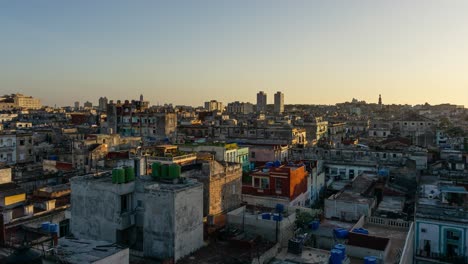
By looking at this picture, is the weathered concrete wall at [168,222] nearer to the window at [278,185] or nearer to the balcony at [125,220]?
the balcony at [125,220]

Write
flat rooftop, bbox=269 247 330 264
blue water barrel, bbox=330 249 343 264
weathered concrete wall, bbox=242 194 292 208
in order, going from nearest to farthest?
1. blue water barrel, bbox=330 249 343 264
2. flat rooftop, bbox=269 247 330 264
3. weathered concrete wall, bbox=242 194 292 208

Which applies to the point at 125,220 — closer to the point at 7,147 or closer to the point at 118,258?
the point at 118,258

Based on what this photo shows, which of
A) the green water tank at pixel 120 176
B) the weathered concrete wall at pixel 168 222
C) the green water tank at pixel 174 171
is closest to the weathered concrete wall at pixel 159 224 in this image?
the weathered concrete wall at pixel 168 222

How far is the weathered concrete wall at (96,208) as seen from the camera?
22.4 meters

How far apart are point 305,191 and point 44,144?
46.7 metres

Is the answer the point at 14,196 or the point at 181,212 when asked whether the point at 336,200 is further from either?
the point at 14,196

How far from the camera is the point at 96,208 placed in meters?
23.0

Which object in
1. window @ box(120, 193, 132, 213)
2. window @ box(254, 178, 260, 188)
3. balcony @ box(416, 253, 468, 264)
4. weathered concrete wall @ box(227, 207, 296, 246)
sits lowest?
balcony @ box(416, 253, 468, 264)

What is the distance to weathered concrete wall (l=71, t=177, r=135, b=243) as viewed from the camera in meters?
22.4

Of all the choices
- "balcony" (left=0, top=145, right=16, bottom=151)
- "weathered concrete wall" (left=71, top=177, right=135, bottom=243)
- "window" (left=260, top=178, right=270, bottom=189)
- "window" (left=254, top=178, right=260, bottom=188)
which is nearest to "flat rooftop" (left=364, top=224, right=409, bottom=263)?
"window" (left=260, top=178, right=270, bottom=189)

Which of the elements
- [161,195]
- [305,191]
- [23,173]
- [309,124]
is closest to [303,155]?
[305,191]

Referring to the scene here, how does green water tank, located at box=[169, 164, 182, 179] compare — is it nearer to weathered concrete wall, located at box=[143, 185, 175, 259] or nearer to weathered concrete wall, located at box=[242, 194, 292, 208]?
weathered concrete wall, located at box=[143, 185, 175, 259]


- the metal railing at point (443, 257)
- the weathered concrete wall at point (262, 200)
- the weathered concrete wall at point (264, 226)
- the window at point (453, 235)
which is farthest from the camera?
the weathered concrete wall at point (262, 200)

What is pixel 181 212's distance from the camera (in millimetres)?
21297
